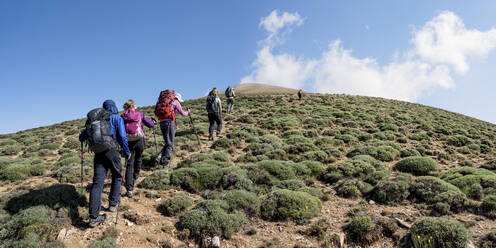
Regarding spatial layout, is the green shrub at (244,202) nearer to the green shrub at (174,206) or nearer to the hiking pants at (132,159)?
the green shrub at (174,206)

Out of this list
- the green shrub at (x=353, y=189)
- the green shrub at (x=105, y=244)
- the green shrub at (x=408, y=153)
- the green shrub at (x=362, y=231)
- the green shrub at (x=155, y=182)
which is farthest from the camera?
the green shrub at (x=408, y=153)

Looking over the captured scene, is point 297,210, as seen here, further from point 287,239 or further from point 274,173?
point 274,173

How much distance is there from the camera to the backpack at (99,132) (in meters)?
4.78

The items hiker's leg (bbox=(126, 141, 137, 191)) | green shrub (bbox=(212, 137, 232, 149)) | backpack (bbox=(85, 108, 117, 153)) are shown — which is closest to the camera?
backpack (bbox=(85, 108, 117, 153))

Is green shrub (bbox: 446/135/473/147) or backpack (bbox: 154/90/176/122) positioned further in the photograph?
green shrub (bbox: 446/135/473/147)

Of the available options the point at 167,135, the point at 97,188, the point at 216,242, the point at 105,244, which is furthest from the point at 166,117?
the point at 216,242

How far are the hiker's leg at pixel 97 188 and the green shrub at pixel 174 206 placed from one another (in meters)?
1.54

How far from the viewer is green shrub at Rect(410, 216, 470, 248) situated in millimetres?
4492

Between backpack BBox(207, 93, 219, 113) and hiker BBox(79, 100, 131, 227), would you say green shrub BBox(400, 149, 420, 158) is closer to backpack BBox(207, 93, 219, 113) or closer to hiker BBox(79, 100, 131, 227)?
backpack BBox(207, 93, 219, 113)

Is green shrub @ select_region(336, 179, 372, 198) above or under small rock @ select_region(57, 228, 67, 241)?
above

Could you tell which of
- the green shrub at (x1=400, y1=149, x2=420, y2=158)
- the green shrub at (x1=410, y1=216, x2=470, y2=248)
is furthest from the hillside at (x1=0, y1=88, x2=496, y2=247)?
the green shrub at (x1=400, y1=149, x2=420, y2=158)

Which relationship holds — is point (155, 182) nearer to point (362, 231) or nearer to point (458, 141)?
point (362, 231)

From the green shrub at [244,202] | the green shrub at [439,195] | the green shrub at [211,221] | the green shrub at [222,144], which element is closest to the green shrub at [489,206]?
the green shrub at [439,195]

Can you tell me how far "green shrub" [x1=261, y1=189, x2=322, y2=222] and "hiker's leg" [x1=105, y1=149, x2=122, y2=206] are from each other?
3569 millimetres
